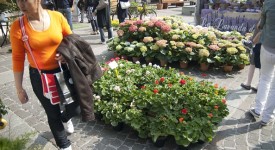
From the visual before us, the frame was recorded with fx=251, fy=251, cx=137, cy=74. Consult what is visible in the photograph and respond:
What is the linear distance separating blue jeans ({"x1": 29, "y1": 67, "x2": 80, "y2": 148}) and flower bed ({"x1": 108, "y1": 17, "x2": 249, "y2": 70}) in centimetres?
355

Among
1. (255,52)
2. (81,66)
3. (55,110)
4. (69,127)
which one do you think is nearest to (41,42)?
(81,66)

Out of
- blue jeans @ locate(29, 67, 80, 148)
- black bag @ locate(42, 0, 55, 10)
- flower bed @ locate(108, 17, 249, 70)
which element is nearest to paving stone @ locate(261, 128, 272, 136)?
flower bed @ locate(108, 17, 249, 70)

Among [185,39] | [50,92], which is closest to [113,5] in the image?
[185,39]

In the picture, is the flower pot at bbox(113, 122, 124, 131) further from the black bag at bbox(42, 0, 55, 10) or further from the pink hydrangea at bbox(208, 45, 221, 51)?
the black bag at bbox(42, 0, 55, 10)

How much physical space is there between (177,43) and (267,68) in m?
2.67

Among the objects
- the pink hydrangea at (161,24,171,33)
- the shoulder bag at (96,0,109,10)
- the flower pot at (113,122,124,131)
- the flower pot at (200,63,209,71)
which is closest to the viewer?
the flower pot at (113,122,124,131)

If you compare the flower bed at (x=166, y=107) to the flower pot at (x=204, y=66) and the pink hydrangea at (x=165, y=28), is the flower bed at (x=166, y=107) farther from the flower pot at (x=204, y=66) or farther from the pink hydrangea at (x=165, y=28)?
the pink hydrangea at (x=165, y=28)

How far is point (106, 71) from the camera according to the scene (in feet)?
14.5

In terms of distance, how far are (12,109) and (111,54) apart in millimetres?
3330

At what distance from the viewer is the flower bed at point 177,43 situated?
574 cm

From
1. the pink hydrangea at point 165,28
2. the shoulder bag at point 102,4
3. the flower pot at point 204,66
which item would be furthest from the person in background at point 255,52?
the shoulder bag at point 102,4

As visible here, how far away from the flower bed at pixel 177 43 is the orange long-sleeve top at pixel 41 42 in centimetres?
370

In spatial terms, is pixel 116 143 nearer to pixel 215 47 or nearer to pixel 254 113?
pixel 254 113

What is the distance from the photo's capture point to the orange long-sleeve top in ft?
7.36
